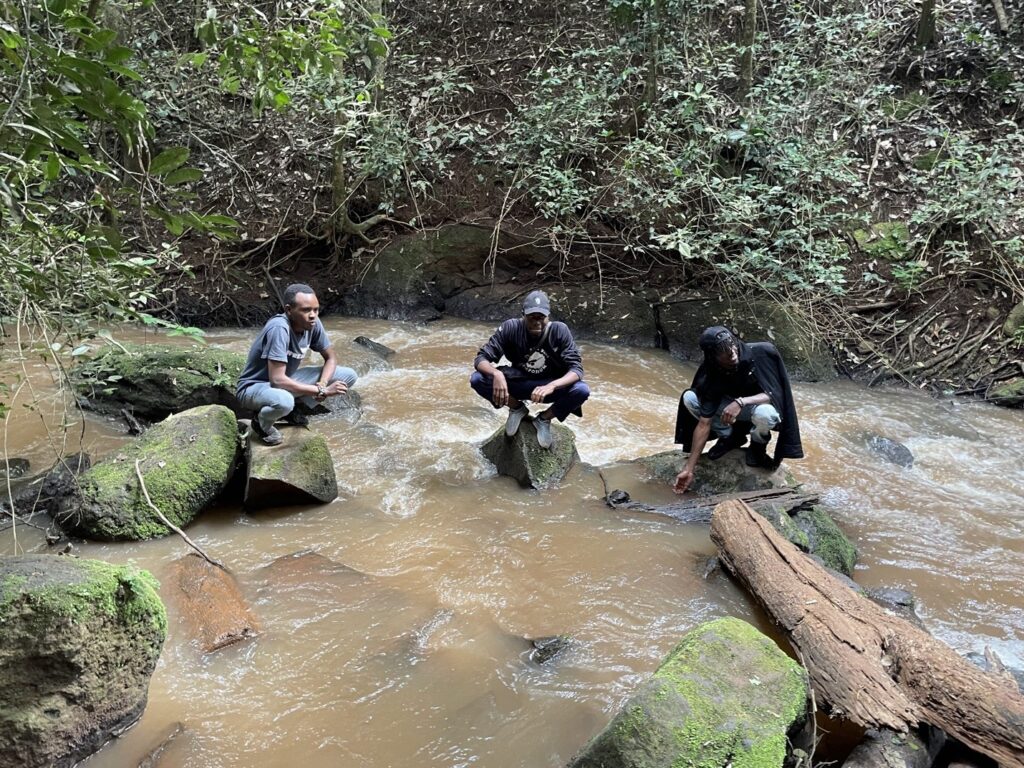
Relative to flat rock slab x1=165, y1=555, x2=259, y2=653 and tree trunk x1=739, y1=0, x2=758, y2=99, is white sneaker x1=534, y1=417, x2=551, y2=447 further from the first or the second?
tree trunk x1=739, y1=0, x2=758, y2=99

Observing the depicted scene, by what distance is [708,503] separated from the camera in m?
4.78

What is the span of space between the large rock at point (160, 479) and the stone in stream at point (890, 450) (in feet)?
18.1

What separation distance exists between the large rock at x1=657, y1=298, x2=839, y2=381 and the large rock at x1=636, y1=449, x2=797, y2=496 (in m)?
3.81

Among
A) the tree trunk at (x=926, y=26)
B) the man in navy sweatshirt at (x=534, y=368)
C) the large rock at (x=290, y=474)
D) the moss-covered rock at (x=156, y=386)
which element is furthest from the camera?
the tree trunk at (x=926, y=26)

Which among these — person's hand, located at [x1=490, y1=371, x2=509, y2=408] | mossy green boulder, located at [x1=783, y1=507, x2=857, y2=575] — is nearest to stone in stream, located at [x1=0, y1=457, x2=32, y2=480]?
person's hand, located at [x1=490, y1=371, x2=509, y2=408]

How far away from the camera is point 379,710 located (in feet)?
9.09

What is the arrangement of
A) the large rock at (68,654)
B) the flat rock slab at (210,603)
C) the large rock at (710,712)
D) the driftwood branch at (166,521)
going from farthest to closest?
the driftwood branch at (166,521)
the flat rock slab at (210,603)
the large rock at (68,654)
the large rock at (710,712)

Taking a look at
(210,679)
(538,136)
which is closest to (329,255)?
(538,136)

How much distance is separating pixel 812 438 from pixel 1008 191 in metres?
4.74

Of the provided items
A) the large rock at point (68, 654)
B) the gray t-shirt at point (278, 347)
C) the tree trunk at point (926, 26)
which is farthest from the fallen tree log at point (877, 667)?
the tree trunk at point (926, 26)

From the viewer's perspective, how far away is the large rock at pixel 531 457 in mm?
5156

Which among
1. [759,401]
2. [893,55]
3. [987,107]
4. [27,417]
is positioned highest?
[893,55]

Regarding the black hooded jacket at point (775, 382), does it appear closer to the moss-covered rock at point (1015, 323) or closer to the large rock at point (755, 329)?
the large rock at point (755, 329)

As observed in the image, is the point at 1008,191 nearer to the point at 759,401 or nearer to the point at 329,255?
the point at 759,401
